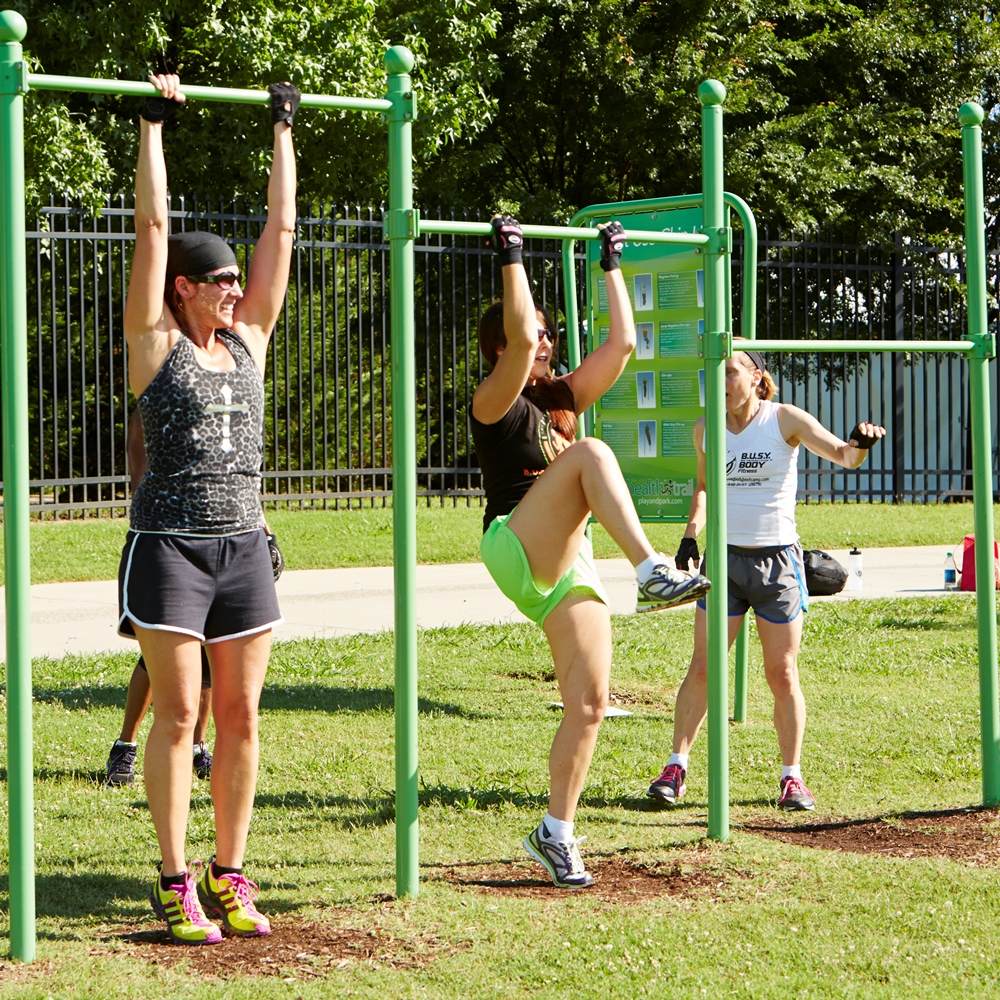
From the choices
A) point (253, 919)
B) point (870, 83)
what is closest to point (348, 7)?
point (870, 83)

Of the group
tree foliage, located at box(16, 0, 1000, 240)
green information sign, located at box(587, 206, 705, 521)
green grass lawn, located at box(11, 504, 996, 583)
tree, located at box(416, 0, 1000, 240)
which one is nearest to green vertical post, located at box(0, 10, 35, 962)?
green information sign, located at box(587, 206, 705, 521)

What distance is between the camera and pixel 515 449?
4.32 meters

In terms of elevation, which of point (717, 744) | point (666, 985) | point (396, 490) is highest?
point (396, 490)

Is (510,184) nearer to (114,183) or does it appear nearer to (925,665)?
(114,183)

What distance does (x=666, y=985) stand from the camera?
3.43 meters

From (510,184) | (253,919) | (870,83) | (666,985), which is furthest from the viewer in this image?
(870,83)

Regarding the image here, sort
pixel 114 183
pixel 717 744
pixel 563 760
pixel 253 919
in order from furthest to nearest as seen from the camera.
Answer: pixel 114 183 < pixel 717 744 < pixel 563 760 < pixel 253 919

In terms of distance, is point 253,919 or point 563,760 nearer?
point 253,919

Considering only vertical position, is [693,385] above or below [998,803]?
above

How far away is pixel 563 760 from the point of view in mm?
4203

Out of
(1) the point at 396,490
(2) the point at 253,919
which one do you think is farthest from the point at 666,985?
(1) the point at 396,490

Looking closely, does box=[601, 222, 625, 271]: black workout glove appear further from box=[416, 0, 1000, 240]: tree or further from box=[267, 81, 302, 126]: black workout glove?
box=[416, 0, 1000, 240]: tree

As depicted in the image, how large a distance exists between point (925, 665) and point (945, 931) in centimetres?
426

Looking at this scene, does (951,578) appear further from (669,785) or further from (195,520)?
(195,520)
